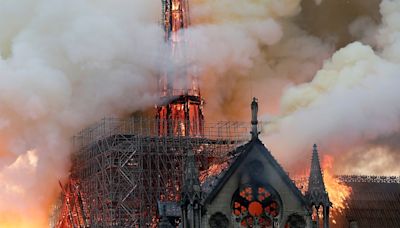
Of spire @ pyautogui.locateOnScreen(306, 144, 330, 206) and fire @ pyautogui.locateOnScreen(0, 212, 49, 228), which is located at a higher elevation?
fire @ pyautogui.locateOnScreen(0, 212, 49, 228)

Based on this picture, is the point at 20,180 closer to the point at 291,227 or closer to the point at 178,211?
the point at 178,211

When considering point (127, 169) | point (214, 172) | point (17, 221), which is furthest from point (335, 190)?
point (214, 172)

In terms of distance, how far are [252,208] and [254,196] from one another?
0.82 metres

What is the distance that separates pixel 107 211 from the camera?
11100 cm

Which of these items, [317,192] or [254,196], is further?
[317,192]

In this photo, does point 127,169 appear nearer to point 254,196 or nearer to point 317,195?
point 254,196

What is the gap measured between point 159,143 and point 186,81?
18.5 metres

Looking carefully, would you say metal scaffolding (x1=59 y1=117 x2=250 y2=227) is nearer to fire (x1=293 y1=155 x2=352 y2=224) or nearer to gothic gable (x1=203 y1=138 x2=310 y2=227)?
fire (x1=293 y1=155 x2=352 y2=224)

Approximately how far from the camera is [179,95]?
129625 mm

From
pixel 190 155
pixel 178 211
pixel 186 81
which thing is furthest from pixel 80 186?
pixel 190 155

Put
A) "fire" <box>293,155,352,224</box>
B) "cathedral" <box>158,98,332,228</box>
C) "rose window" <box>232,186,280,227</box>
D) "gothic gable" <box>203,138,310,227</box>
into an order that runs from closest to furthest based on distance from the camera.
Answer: "cathedral" <box>158,98,332,228</box>, "gothic gable" <box>203,138,310,227</box>, "rose window" <box>232,186,280,227</box>, "fire" <box>293,155,352,224</box>

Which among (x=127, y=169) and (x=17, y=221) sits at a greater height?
(x=127, y=169)

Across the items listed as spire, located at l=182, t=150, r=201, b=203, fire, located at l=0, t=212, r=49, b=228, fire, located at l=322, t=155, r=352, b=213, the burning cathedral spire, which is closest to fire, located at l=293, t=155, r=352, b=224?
fire, located at l=322, t=155, r=352, b=213

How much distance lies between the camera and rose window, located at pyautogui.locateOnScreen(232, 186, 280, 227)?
212ft
